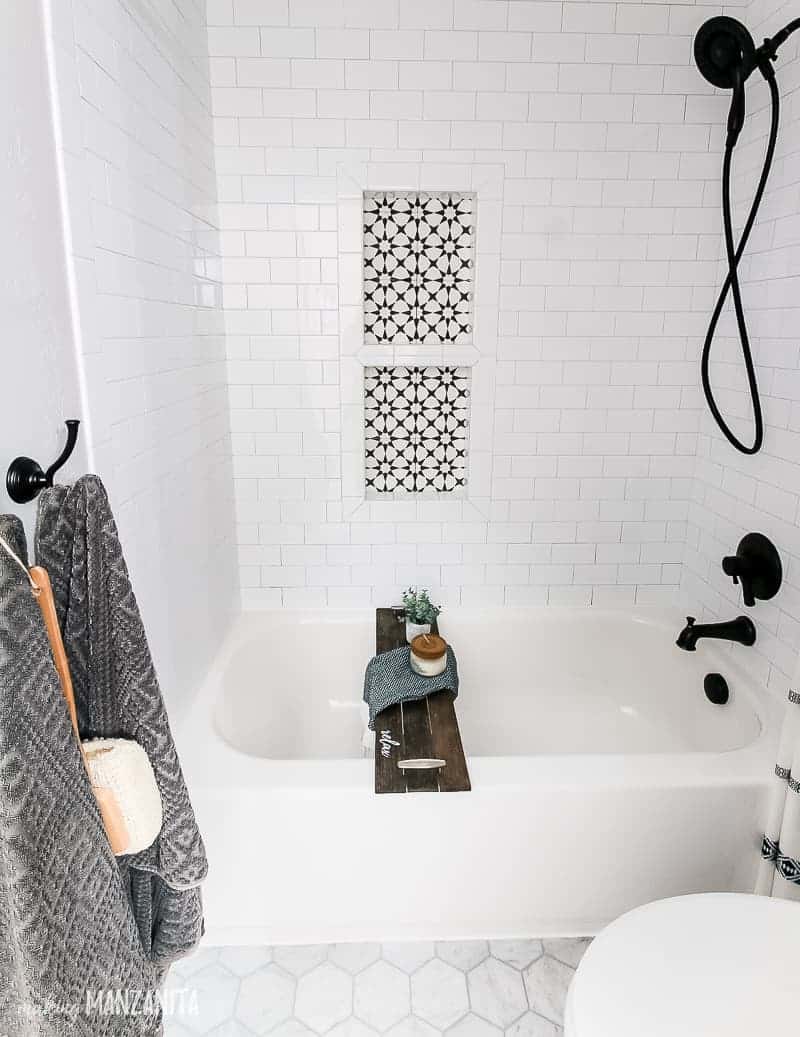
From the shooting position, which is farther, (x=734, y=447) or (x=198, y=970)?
(x=734, y=447)

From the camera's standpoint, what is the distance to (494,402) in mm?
2430

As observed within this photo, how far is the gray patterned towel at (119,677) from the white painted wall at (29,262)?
92 mm

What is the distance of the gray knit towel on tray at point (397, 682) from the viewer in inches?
78.5

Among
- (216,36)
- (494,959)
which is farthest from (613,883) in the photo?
(216,36)

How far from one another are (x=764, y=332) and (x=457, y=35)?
1350mm

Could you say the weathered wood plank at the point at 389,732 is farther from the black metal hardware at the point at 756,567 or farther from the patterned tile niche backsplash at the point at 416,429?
the black metal hardware at the point at 756,567

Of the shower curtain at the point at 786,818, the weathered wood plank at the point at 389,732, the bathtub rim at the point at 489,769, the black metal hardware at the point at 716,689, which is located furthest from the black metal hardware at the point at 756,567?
the weathered wood plank at the point at 389,732

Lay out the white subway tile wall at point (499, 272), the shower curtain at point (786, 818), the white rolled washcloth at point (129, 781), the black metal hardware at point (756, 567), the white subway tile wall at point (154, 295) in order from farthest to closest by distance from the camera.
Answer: the white subway tile wall at point (499, 272) < the black metal hardware at point (756, 567) < the shower curtain at point (786, 818) < the white subway tile wall at point (154, 295) < the white rolled washcloth at point (129, 781)

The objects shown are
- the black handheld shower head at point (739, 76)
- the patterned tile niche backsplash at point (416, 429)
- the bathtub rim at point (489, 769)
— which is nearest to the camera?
the bathtub rim at point (489, 769)

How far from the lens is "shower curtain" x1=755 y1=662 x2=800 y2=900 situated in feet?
4.87

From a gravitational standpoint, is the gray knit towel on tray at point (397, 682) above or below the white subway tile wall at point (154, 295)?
below

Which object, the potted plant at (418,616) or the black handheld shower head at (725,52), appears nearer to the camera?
the black handheld shower head at (725,52)

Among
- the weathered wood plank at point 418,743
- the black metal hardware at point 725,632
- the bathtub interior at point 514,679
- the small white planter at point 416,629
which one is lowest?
the bathtub interior at point 514,679

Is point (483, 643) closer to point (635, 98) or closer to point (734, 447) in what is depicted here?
point (734, 447)
